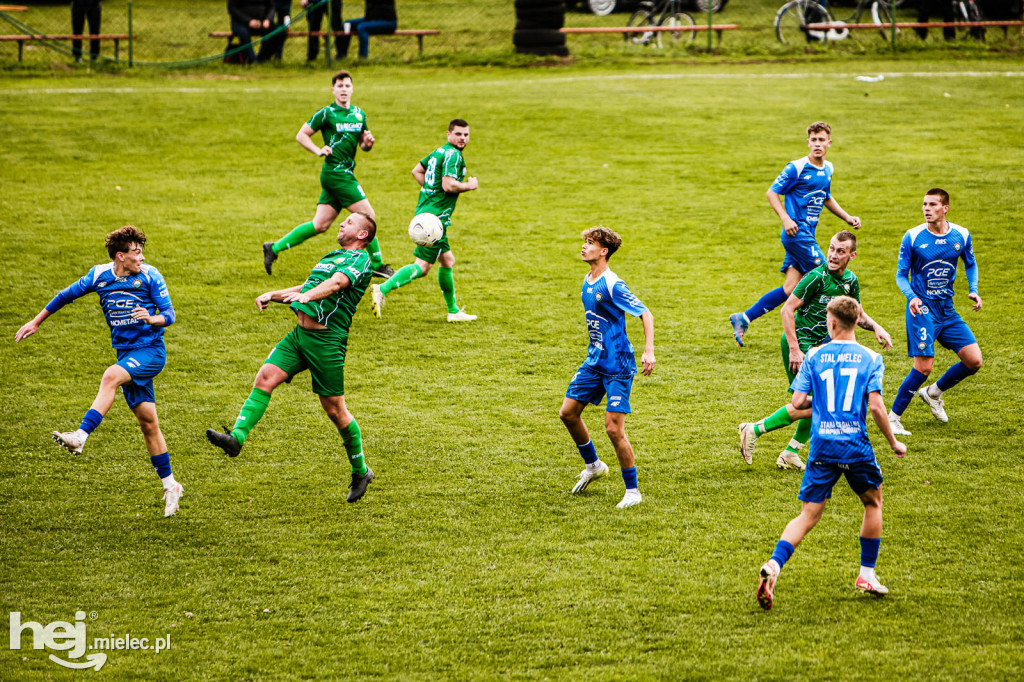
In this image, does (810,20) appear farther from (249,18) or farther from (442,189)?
(442,189)

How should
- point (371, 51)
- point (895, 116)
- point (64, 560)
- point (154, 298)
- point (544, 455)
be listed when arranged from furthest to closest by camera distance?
1. point (371, 51)
2. point (895, 116)
3. point (544, 455)
4. point (154, 298)
5. point (64, 560)

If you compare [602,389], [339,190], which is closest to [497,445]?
[602,389]

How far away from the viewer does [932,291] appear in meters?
9.19

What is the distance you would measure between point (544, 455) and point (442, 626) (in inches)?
112

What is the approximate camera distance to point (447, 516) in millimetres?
7980

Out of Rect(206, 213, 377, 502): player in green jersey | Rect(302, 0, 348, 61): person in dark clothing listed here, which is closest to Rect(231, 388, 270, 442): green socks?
Rect(206, 213, 377, 502): player in green jersey

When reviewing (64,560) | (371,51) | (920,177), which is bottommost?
(64,560)

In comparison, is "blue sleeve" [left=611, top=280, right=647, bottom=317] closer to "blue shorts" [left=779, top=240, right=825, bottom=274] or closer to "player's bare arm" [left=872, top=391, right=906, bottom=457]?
"player's bare arm" [left=872, top=391, right=906, bottom=457]

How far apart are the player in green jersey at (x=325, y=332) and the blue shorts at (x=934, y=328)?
5.21 metres

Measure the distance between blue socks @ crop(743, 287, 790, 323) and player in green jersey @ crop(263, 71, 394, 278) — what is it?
493 cm

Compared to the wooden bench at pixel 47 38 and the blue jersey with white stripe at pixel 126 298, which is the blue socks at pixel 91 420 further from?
the wooden bench at pixel 47 38

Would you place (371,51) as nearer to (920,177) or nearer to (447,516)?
(920,177)

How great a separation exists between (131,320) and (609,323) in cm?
381

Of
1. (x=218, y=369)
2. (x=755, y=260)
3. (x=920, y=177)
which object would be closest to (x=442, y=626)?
(x=218, y=369)
